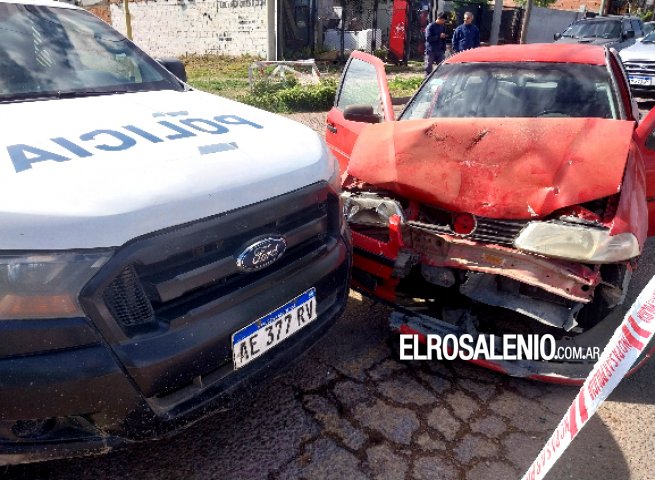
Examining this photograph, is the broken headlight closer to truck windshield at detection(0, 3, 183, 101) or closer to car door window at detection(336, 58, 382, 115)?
car door window at detection(336, 58, 382, 115)

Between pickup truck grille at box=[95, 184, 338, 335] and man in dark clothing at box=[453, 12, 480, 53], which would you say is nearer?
pickup truck grille at box=[95, 184, 338, 335]

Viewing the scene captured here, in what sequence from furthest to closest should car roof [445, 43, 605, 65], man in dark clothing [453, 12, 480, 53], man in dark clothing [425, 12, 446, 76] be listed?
man in dark clothing [425, 12, 446, 76]
man in dark clothing [453, 12, 480, 53]
car roof [445, 43, 605, 65]

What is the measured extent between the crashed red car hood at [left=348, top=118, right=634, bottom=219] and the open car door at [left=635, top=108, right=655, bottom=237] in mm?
345

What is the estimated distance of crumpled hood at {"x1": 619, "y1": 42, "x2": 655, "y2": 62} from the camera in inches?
416

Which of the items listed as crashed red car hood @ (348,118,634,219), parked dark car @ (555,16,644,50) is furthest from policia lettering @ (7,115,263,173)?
parked dark car @ (555,16,644,50)

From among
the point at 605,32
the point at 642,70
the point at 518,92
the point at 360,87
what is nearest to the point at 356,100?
the point at 360,87

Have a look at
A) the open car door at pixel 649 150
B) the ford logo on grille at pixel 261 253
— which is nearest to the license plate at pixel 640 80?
the open car door at pixel 649 150

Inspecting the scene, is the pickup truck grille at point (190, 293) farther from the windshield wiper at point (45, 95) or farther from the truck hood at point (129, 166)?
the windshield wiper at point (45, 95)

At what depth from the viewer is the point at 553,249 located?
2.32 m

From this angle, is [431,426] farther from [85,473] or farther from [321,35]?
[321,35]

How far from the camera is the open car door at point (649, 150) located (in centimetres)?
299

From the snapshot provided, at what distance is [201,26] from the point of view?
59.8 feet

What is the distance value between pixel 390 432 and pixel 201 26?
18577mm

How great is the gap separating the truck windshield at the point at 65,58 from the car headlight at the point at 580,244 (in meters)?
2.15
